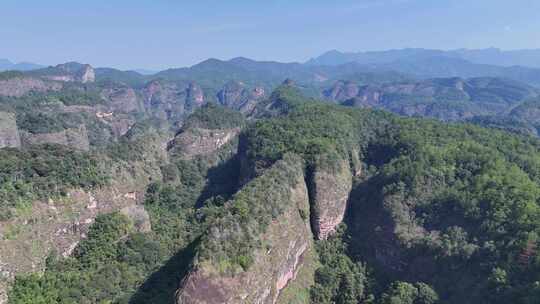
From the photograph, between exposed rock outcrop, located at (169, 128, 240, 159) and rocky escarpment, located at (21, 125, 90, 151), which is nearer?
exposed rock outcrop, located at (169, 128, 240, 159)

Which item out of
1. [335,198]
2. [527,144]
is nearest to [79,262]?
[335,198]

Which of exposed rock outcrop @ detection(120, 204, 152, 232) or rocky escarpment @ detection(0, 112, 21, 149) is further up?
rocky escarpment @ detection(0, 112, 21, 149)

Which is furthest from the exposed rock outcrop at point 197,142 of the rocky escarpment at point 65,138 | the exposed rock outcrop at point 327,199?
the exposed rock outcrop at point 327,199

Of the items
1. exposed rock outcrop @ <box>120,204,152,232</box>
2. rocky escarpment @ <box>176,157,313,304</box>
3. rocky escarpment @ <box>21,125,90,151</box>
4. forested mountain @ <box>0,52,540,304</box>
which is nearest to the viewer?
rocky escarpment @ <box>176,157,313,304</box>

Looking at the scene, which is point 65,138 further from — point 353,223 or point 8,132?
point 353,223

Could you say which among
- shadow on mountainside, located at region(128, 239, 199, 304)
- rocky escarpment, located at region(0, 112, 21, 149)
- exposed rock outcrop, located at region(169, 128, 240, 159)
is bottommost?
shadow on mountainside, located at region(128, 239, 199, 304)

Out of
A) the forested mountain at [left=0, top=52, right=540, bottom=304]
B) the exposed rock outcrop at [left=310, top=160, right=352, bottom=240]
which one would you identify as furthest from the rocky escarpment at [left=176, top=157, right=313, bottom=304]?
the exposed rock outcrop at [left=310, top=160, right=352, bottom=240]

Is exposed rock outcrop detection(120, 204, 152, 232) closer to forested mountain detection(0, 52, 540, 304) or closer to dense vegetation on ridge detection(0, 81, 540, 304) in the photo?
forested mountain detection(0, 52, 540, 304)
